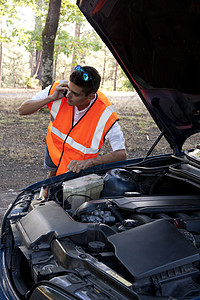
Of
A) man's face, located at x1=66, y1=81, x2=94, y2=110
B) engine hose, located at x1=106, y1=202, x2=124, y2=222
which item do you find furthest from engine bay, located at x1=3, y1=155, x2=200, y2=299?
man's face, located at x1=66, y1=81, x2=94, y2=110

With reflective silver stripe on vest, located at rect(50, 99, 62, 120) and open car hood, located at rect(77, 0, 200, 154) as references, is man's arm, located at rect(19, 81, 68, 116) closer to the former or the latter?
reflective silver stripe on vest, located at rect(50, 99, 62, 120)

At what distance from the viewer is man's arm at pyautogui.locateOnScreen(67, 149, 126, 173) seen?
3.21 m

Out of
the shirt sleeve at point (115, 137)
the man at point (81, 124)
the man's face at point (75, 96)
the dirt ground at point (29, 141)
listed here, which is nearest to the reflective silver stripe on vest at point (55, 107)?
the man at point (81, 124)

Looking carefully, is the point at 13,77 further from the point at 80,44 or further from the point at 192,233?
the point at 192,233

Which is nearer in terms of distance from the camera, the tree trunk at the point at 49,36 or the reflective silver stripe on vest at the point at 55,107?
the reflective silver stripe on vest at the point at 55,107

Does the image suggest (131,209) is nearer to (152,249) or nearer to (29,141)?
(152,249)

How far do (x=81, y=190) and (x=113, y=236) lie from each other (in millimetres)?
749

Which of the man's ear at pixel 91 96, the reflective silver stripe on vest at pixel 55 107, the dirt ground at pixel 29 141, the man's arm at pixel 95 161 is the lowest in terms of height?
the dirt ground at pixel 29 141

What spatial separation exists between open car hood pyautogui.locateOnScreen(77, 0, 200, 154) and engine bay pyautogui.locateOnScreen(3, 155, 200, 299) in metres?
0.43

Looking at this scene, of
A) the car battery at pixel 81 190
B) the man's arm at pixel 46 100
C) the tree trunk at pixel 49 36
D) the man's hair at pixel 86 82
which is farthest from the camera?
the tree trunk at pixel 49 36

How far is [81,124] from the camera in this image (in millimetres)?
3629

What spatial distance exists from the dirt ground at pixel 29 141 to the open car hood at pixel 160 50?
3.14 metres

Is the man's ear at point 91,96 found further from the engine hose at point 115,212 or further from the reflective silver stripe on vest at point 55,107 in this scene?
the engine hose at point 115,212

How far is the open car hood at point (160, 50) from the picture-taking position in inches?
96.0
